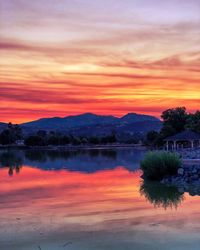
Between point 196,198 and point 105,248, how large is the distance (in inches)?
349

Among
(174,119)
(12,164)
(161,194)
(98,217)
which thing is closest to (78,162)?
(12,164)

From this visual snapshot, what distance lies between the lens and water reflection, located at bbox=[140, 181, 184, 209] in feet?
58.1

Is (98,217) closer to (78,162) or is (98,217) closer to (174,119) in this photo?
(78,162)

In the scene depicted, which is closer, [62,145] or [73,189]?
[73,189]

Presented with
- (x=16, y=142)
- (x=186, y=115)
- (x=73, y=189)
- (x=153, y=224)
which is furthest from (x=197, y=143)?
(x=16, y=142)

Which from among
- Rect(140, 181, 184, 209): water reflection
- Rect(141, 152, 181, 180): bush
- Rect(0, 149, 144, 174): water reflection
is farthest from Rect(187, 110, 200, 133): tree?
Rect(140, 181, 184, 209): water reflection

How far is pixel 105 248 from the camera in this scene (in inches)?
424

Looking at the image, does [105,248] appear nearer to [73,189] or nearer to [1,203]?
[1,203]

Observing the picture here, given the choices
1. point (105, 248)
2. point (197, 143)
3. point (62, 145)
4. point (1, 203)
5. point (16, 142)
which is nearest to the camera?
point (105, 248)

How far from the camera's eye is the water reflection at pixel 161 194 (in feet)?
58.1

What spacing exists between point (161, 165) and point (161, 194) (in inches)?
216

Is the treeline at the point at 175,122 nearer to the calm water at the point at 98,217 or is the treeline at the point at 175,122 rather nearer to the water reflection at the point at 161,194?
the water reflection at the point at 161,194

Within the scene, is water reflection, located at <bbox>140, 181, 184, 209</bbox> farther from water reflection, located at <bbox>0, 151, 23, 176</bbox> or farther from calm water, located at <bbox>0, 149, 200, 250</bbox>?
water reflection, located at <bbox>0, 151, 23, 176</bbox>

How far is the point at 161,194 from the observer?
816 inches
